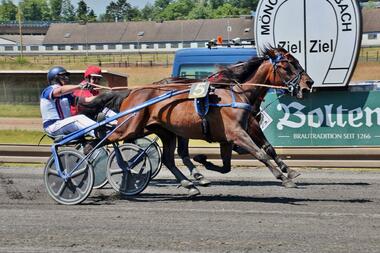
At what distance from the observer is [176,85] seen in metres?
9.74

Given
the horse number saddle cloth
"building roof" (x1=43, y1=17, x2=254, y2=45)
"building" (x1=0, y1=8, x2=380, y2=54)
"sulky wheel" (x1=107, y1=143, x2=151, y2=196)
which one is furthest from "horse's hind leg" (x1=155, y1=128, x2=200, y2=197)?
"building roof" (x1=43, y1=17, x2=254, y2=45)

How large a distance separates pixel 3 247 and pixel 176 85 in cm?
380

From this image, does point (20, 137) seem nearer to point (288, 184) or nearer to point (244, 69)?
point (244, 69)

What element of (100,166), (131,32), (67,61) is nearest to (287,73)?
(100,166)

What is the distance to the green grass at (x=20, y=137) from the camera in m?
18.7

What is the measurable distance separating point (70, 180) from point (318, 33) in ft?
22.7

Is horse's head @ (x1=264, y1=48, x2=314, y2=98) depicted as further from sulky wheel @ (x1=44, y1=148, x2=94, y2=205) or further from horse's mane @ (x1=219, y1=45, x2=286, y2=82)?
sulky wheel @ (x1=44, y1=148, x2=94, y2=205)

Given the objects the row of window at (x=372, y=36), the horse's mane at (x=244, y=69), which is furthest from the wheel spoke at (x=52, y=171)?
the row of window at (x=372, y=36)

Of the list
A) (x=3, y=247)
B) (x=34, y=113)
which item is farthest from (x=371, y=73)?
(x=3, y=247)

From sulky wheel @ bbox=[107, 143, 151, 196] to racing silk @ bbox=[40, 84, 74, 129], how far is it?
3.10ft

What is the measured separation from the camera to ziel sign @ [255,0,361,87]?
13.9 m

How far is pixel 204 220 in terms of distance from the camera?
312 inches

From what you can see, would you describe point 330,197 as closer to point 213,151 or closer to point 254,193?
point 254,193

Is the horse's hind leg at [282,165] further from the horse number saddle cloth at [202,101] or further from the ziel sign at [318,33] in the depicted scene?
the ziel sign at [318,33]
